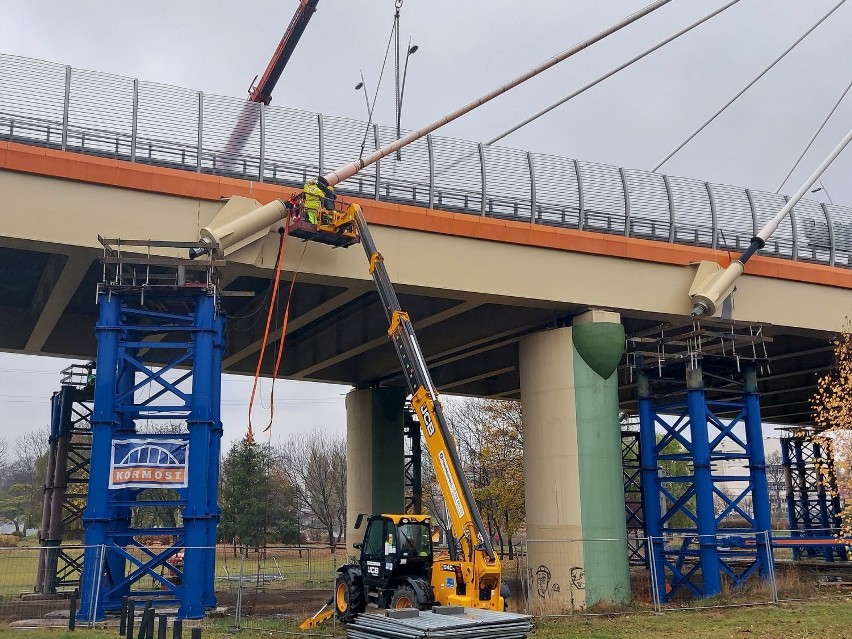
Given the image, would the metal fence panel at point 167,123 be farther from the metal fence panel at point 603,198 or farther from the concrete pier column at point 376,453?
the concrete pier column at point 376,453

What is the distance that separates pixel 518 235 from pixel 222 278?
8.55 metres

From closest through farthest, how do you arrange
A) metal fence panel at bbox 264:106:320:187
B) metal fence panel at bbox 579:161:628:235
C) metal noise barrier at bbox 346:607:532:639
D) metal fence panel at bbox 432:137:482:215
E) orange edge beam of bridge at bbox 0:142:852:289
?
metal noise barrier at bbox 346:607:532:639 → orange edge beam of bridge at bbox 0:142:852:289 → metal fence panel at bbox 264:106:320:187 → metal fence panel at bbox 432:137:482:215 → metal fence panel at bbox 579:161:628:235

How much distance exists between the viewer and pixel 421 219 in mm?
23094

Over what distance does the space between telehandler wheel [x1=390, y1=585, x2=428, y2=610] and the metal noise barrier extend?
2.48 m

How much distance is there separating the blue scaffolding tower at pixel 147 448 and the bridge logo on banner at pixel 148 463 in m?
0.02

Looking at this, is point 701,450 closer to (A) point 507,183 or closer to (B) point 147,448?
(A) point 507,183

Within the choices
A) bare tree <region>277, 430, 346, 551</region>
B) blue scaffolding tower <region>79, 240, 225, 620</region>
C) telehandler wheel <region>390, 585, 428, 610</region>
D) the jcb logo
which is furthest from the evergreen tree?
the jcb logo

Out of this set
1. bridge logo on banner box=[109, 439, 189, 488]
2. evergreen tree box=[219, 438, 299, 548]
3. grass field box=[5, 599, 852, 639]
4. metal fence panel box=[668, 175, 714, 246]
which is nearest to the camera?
grass field box=[5, 599, 852, 639]

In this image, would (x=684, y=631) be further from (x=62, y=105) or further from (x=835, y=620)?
(x=62, y=105)

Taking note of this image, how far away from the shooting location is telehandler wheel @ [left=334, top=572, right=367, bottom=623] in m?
18.8

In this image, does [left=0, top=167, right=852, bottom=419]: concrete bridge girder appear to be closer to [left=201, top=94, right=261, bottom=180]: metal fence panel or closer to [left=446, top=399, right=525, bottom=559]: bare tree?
[left=201, top=94, right=261, bottom=180]: metal fence panel

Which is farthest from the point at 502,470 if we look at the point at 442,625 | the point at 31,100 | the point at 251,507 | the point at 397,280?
the point at 442,625

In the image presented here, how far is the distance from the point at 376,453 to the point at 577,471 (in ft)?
49.6

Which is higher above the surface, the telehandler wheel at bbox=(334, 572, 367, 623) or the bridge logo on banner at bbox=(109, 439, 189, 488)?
the bridge logo on banner at bbox=(109, 439, 189, 488)
